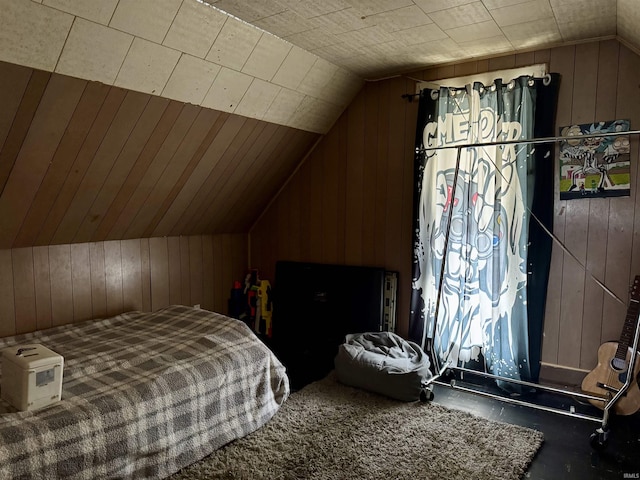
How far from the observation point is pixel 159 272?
12.1 feet

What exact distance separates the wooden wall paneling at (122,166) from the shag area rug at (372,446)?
1708 millimetres

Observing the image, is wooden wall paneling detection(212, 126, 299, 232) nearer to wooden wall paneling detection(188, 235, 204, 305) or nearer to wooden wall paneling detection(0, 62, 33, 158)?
wooden wall paneling detection(188, 235, 204, 305)

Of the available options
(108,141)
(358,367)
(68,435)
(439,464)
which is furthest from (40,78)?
(439,464)

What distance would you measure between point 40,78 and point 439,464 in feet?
8.48

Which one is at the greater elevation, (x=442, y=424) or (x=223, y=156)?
(x=223, y=156)

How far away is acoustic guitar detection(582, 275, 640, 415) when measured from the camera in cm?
268

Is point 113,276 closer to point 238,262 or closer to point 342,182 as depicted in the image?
point 238,262

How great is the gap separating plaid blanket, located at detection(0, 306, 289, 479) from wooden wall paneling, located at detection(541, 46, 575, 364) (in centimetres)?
179

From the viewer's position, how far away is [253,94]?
303 centimetres

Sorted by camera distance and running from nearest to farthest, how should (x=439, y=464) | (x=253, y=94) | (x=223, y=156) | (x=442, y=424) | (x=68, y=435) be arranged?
(x=68, y=435) < (x=439, y=464) < (x=442, y=424) < (x=253, y=94) < (x=223, y=156)

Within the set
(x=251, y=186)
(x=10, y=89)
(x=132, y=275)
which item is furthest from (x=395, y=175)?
(x=10, y=89)

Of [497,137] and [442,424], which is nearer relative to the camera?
[442,424]

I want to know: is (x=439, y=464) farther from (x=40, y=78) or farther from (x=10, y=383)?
(x=40, y=78)

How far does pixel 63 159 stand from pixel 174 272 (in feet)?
4.78
